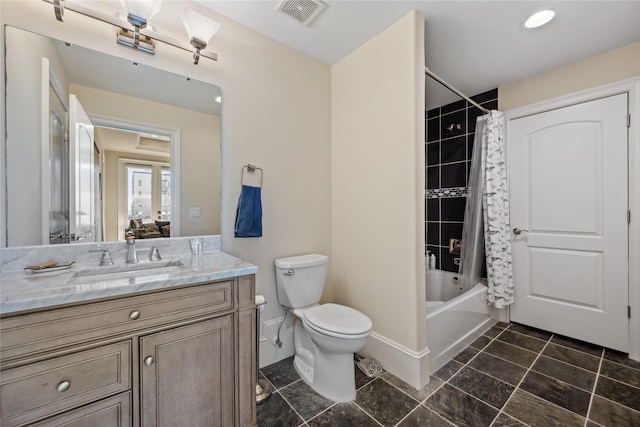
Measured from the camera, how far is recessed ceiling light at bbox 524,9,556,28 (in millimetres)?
1604

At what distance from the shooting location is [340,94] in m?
2.18

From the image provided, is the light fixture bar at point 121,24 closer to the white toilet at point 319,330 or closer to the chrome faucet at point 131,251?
the chrome faucet at point 131,251

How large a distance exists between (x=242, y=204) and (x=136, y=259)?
0.63 m

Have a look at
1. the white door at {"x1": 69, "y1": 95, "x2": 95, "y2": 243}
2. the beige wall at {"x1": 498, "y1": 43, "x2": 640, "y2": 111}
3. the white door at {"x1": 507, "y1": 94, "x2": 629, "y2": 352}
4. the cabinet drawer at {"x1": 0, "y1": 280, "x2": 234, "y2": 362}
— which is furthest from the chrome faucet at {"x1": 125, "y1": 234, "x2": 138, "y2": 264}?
the beige wall at {"x1": 498, "y1": 43, "x2": 640, "y2": 111}

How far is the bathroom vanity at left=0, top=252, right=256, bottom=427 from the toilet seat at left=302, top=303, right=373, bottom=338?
0.41 m

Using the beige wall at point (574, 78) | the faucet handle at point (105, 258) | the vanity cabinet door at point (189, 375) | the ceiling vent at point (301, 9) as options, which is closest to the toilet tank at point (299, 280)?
the vanity cabinet door at point (189, 375)

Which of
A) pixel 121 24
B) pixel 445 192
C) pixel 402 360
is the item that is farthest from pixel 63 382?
pixel 445 192

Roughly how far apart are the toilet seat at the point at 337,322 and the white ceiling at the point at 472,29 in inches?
70.1

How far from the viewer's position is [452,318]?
1969 mm

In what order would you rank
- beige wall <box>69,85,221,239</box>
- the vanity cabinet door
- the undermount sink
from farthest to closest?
beige wall <box>69,85,221,239</box>, the undermount sink, the vanity cabinet door

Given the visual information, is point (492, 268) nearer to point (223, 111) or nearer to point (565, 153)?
point (565, 153)

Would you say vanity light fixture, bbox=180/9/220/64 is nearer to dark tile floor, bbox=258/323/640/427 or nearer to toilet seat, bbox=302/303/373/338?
toilet seat, bbox=302/303/373/338

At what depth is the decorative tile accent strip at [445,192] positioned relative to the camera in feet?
9.14

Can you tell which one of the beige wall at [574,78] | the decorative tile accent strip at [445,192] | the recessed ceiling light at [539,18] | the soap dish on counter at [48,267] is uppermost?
the recessed ceiling light at [539,18]
